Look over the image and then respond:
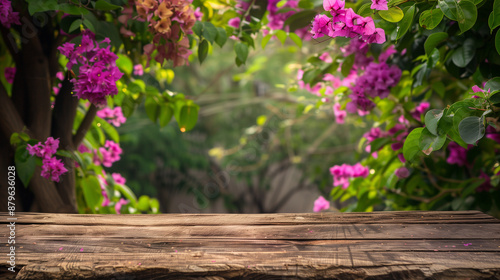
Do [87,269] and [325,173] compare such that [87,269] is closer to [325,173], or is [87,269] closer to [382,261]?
[382,261]

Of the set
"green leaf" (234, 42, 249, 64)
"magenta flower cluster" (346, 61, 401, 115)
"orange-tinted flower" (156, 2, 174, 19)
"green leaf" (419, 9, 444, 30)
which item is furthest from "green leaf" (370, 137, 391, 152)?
"orange-tinted flower" (156, 2, 174, 19)

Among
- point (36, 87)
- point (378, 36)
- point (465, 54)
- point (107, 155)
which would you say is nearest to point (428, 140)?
point (378, 36)

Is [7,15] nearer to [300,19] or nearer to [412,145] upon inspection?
[300,19]

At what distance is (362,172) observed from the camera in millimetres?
1462

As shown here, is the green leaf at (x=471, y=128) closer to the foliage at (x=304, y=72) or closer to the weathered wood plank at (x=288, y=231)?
the foliage at (x=304, y=72)

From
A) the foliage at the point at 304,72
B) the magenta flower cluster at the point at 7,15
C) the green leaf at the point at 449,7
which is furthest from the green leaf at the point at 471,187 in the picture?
the magenta flower cluster at the point at 7,15

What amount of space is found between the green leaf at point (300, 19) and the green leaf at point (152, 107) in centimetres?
41

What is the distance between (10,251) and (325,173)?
4061 millimetres

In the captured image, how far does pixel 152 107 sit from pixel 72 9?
37 centimetres

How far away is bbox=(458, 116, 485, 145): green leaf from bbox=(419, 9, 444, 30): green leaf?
16cm

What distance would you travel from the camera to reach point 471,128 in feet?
2.18

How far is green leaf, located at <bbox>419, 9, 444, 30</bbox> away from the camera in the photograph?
28.1 inches

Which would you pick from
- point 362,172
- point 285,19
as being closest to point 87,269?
point 285,19

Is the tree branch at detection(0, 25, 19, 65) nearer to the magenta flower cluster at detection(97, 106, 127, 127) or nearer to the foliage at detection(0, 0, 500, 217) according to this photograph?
the foliage at detection(0, 0, 500, 217)
